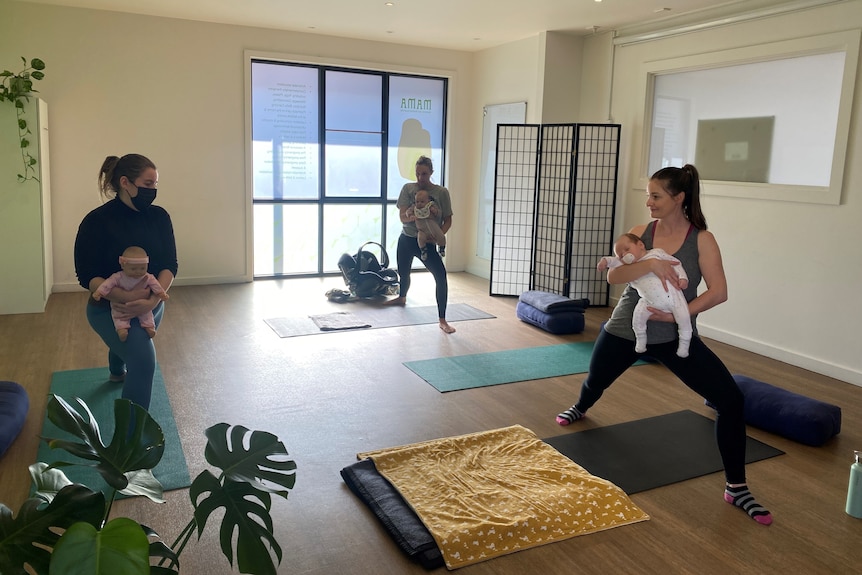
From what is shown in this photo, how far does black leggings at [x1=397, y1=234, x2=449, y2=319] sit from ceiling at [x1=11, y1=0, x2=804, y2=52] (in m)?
1.98

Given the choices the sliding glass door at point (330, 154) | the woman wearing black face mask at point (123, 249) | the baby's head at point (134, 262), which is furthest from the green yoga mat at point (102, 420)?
the sliding glass door at point (330, 154)

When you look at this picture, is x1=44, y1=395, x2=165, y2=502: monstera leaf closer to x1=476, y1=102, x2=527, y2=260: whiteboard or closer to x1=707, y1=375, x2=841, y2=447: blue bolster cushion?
x1=707, y1=375, x2=841, y2=447: blue bolster cushion

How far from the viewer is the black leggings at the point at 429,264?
5.43 metres

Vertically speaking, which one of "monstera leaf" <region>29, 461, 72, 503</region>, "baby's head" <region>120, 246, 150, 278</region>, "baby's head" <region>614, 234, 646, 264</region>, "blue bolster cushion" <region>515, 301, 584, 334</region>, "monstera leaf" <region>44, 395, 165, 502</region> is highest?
"baby's head" <region>614, 234, 646, 264</region>

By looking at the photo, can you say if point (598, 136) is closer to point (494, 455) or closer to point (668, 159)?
point (668, 159)

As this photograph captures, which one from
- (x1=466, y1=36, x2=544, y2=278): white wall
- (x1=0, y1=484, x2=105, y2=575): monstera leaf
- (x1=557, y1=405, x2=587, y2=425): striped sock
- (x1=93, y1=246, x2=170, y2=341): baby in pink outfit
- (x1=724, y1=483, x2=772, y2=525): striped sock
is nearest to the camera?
(x1=0, y1=484, x2=105, y2=575): monstera leaf

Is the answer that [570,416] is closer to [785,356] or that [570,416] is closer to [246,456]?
[785,356]

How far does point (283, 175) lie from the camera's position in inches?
289

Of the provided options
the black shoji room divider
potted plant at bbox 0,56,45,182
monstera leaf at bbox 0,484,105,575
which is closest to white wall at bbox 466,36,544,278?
the black shoji room divider

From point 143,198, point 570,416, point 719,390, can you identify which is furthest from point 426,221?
point 719,390

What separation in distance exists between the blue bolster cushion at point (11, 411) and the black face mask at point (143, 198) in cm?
113

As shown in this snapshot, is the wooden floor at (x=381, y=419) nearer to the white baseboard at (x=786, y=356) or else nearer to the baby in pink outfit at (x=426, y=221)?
the white baseboard at (x=786, y=356)

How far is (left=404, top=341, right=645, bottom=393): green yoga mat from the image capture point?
14.0 feet

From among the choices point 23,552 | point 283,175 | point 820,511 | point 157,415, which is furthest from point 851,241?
point 283,175
